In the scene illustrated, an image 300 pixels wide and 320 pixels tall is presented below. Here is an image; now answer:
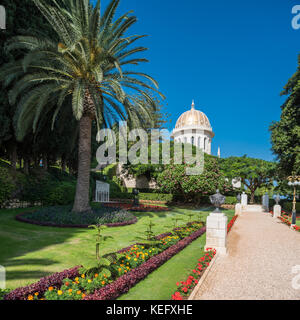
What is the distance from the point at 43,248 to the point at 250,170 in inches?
1121

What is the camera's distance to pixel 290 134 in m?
18.3

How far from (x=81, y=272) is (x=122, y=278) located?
842 millimetres

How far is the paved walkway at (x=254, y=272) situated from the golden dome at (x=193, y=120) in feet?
142

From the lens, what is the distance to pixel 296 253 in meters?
7.61

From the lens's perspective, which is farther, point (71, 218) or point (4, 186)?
point (4, 186)

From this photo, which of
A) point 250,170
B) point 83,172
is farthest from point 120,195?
point 250,170

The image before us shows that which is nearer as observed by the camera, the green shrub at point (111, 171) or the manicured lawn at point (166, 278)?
the manicured lawn at point (166, 278)

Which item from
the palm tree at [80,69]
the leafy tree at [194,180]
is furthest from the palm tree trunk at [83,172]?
A: the leafy tree at [194,180]

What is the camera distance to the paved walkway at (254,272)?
4498mm

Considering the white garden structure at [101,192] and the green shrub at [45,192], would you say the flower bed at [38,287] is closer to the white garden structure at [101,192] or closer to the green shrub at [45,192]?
the green shrub at [45,192]

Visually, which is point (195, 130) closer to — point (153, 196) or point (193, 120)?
point (193, 120)
